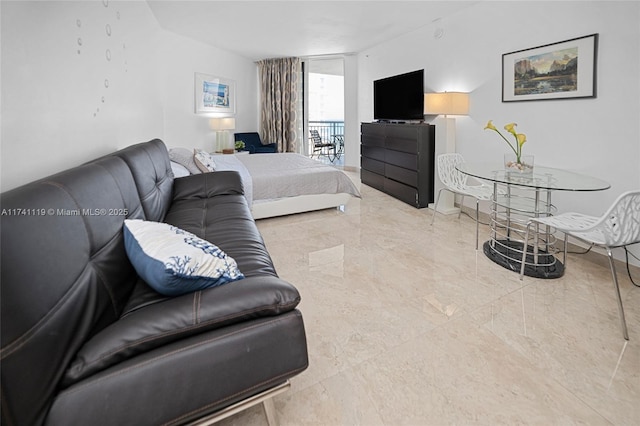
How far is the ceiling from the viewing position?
407 cm

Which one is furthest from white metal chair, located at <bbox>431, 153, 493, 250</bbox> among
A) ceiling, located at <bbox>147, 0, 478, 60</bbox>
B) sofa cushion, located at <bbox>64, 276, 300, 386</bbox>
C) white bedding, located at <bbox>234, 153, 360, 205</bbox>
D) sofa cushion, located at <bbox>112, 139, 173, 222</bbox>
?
sofa cushion, located at <bbox>64, 276, 300, 386</bbox>

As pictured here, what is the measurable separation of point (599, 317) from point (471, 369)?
1033 mm

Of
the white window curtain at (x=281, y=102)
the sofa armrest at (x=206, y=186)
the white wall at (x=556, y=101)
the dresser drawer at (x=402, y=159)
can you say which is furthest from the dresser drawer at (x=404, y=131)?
the white window curtain at (x=281, y=102)

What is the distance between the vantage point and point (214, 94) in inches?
259

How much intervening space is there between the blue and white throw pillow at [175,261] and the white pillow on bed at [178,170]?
2108 mm

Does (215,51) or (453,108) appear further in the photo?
(215,51)

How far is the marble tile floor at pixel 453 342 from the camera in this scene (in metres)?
1.45

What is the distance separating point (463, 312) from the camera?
2.18 meters

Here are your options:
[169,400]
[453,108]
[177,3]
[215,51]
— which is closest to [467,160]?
[453,108]

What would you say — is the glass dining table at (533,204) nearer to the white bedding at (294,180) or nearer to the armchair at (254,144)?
the white bedding at (294,180)

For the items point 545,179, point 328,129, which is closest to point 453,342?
point 545,179

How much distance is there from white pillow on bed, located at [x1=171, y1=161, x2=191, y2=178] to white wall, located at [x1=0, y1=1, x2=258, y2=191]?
427 mm

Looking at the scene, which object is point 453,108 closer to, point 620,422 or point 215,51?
point 620,422

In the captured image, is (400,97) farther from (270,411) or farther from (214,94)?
(270,411)
